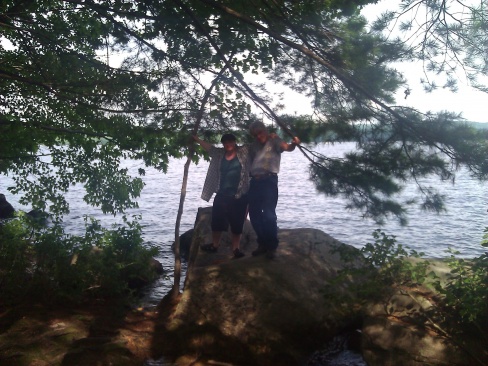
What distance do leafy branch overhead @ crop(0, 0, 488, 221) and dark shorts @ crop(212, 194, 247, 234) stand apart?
4.24 feet

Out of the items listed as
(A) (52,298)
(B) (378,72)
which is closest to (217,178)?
(B) (378,72)

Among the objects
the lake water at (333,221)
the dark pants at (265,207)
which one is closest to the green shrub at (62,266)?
the lake water at (333,221)

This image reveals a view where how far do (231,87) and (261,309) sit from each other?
14.2 ft

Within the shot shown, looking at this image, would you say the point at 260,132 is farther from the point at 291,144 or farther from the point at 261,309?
the point at 261,309

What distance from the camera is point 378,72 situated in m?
5.66

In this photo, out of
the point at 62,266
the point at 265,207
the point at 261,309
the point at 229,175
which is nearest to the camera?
the point at 261,309

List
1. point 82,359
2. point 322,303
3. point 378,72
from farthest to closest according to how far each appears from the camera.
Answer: point 322,303, point 378,72, point 82,359

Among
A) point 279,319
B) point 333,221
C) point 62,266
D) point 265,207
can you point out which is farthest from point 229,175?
point 333,221

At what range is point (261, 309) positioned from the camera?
232 inches

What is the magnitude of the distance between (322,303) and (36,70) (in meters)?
8.01

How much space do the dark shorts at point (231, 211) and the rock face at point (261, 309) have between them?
615 mm

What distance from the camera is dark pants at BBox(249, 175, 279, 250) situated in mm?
6395

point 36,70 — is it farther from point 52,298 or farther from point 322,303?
point 322,303

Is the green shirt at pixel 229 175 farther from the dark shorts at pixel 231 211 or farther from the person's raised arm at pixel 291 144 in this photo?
the person's raised arm at pixel 291 144
